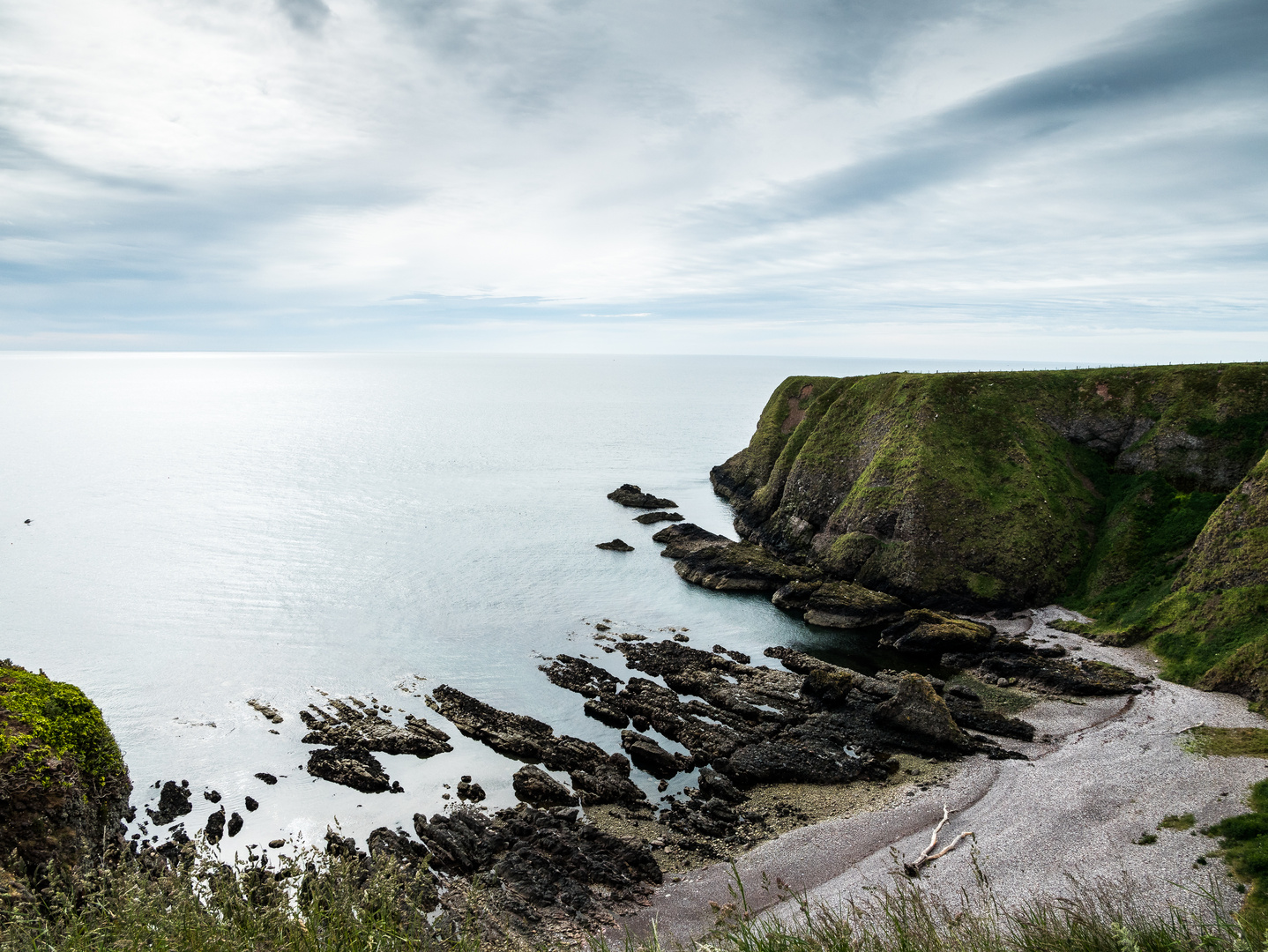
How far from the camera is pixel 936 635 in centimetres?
4469

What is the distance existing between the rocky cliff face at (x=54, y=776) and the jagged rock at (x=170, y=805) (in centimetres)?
356

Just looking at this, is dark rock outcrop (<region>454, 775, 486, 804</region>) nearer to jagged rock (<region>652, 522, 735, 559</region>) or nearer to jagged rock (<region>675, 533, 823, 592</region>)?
jagged rock (<region>675, 533, 823, 592</region>)

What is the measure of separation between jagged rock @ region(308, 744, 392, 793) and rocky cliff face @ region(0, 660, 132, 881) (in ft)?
27.2

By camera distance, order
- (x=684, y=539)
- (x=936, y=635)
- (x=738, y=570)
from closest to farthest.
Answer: (x=936, y=635)
(x=738, y=570)
(x=684, y=539)

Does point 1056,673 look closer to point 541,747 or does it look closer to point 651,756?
point 651,756

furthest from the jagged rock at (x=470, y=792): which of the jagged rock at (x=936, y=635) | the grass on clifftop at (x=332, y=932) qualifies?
the jagged rock at (x=936, y=635)

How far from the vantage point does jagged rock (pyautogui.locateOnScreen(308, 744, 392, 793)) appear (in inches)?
1243

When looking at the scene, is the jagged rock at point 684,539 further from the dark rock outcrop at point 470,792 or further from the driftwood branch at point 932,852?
the driftwood branch at point 932,852

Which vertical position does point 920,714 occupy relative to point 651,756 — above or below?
above

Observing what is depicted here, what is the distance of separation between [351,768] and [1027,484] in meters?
53.7

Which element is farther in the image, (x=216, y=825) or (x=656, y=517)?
(x=656, y=517)

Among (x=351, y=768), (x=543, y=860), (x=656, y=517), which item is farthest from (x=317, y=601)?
(x=543, y=860)

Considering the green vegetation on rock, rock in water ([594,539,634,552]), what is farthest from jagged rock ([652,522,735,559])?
the green vegetation on rock

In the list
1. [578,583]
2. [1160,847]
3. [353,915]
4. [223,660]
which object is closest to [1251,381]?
[1160,847]
